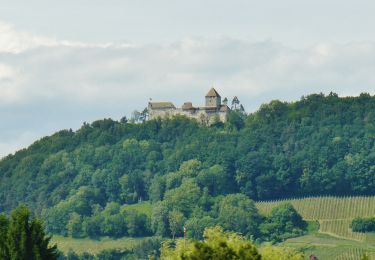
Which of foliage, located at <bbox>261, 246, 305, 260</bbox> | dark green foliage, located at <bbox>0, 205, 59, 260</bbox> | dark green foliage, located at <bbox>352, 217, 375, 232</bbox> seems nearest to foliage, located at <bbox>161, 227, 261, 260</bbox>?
foliage, located at <bbox>261, 246, 305, 260</bbox>

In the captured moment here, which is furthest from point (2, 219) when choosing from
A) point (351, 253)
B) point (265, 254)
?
point (351, 253)

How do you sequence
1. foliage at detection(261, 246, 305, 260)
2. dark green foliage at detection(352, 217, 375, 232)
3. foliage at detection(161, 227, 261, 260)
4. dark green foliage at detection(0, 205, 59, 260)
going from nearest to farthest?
foliage at detection(161, 227, 261, 260), dark green foliage at detection(0, 205, 59, 260), foliage at detection(261, 246, 305, 260), dark green foliage at detection(352, 217, 375, 232)

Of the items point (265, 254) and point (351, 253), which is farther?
point (351, 253)

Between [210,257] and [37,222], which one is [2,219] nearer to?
[37,222]

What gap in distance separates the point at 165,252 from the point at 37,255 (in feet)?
32.8

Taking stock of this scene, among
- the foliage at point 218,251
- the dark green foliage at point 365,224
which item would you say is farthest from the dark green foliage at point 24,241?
the dark green foliage at point 365,224

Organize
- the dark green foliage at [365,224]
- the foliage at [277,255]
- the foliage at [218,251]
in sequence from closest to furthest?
the foliage at [218,251]
the foliage at [277,255]
the dark green foliage at [365,224]

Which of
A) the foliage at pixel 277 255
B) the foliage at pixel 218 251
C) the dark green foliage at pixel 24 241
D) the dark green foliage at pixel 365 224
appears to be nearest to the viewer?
the foliage at pixel 218 251

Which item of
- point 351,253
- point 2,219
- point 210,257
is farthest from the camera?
point 351,253

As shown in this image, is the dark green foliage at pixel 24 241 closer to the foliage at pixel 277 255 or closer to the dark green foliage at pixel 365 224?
the foliage at pixel 277 255

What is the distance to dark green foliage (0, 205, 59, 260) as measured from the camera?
8438 cm

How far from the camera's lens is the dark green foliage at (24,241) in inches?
3322

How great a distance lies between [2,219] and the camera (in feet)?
291

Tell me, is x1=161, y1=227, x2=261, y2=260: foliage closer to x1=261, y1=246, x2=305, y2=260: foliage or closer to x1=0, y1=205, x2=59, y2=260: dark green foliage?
x1=261, y1=246, x2=305, y2=260: foliage
